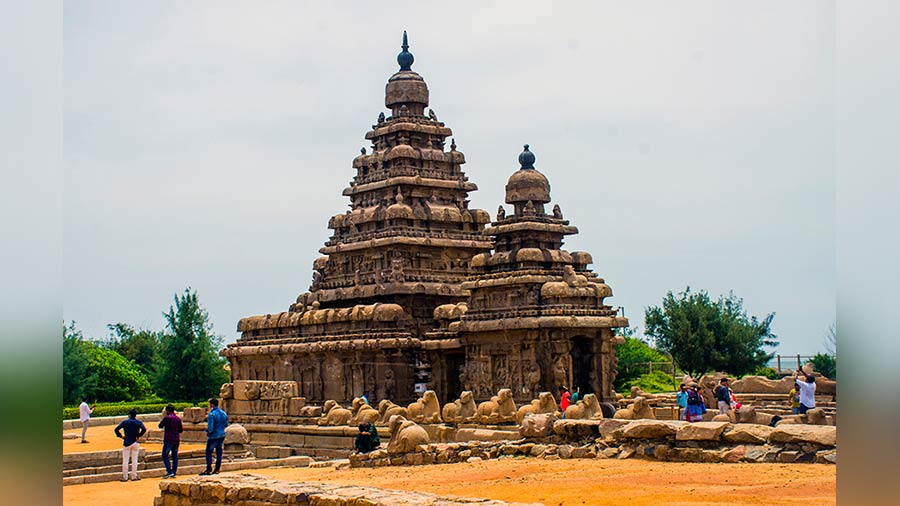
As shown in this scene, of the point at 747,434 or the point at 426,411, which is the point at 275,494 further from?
the point at 426,411

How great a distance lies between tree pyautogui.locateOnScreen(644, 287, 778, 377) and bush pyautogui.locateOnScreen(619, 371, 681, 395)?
3.87 feet

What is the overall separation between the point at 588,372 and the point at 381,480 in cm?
2024

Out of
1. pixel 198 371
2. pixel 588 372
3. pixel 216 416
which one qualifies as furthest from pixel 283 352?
pixel 216 416

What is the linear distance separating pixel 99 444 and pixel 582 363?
15.8m

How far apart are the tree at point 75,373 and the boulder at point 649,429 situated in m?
41.1

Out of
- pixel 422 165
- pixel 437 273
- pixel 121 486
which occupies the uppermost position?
pixel 422 165

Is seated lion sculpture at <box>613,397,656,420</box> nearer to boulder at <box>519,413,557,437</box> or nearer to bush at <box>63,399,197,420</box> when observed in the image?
boulder at <box>519,413,557,437</box>

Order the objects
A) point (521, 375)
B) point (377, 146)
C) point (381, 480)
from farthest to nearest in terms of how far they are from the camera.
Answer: point (377, 146)
point (521, 375)
point (381, 480)

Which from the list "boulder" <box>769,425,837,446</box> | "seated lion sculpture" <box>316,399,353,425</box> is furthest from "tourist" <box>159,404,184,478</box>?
Answer: "seated lion sculpture" <box>316,399,353,425</box>

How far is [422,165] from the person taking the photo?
47062 millimetres

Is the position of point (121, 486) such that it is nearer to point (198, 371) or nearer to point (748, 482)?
point (748, 482)

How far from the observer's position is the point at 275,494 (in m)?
14.6

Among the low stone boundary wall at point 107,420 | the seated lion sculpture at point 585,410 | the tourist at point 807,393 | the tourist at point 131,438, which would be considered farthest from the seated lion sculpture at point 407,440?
the low stone boundary wall at point 107,420

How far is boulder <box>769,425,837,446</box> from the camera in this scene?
16172 millimetres
